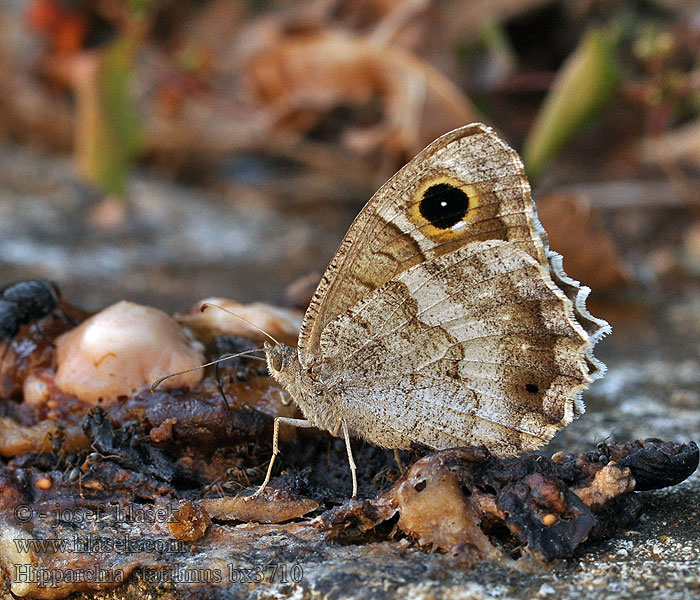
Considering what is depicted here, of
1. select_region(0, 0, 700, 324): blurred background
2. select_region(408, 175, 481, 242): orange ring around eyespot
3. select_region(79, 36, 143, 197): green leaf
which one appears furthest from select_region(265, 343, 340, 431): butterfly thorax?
select_region(79, 36, 143, 197): green leaf

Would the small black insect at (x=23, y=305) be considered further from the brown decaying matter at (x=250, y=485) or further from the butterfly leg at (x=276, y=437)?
the butterfly leg at (x=276, y=437)

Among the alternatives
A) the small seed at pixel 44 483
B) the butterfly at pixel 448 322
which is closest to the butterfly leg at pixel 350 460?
the butterfly at pixel 448 322

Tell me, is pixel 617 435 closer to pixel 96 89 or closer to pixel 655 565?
pixel 655 565

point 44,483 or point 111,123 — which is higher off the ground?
point 111,123

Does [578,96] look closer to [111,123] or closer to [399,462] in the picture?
[111,123]

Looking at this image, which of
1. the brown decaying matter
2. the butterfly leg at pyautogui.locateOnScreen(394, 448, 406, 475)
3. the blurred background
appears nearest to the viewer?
the brown decaying matter

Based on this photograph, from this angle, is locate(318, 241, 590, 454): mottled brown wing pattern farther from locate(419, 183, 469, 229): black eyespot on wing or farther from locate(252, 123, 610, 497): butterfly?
locate(419, 183, 469, 229): black eyespot on wing

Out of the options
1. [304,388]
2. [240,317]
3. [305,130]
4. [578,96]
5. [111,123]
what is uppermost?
[305,130]

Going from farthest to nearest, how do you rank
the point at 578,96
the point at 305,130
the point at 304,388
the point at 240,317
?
the point at 305,130, the point at 578,96, the point at 240,317, the point at 304,388

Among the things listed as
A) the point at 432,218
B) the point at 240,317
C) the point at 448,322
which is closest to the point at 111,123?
the point at 240,317
